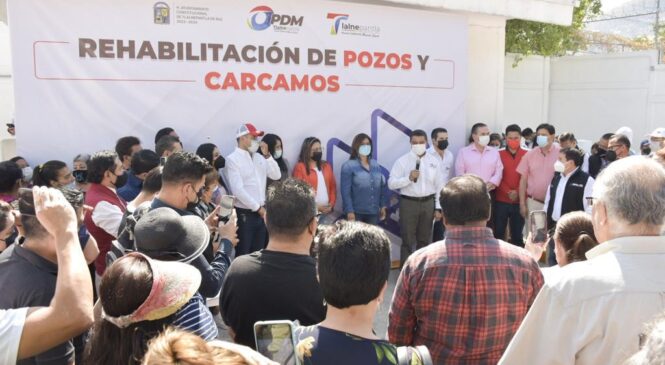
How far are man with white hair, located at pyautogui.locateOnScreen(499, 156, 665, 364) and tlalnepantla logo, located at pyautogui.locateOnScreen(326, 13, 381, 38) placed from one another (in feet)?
17.4

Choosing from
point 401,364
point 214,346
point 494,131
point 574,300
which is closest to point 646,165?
point 574,300

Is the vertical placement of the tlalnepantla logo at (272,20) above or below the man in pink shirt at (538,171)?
above

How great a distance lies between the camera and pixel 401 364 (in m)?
1.64

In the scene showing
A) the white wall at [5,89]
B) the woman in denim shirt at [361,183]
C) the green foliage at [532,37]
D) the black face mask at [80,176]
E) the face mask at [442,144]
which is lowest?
the woman in denim shirt at [361,183]

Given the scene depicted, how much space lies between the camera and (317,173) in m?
6.59

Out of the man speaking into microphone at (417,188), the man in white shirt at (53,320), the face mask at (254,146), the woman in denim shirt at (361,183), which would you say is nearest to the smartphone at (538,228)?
the man in white shirt at (53,320)

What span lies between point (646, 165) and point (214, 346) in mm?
1477

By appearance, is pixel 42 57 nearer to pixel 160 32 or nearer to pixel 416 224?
pixel 160 32

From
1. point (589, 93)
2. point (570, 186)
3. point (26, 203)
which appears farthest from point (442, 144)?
point (589, 93)

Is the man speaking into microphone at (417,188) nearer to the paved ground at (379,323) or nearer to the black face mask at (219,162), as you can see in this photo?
the paved ground at (379,323)

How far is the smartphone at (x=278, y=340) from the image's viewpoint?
1.60 meters

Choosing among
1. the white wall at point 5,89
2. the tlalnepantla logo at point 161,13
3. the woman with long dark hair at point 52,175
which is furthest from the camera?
the white wall at point 5,89

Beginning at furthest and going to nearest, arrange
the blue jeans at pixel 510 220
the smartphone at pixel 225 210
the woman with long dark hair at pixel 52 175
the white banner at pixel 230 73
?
Result: the blue jeans at pixel 510 220
the white banner at pixel 230 73
the woman with long dark hair at pixel 52 175
the smartphone at pixel 225 210

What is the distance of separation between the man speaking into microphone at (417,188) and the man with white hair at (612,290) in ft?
16.5
